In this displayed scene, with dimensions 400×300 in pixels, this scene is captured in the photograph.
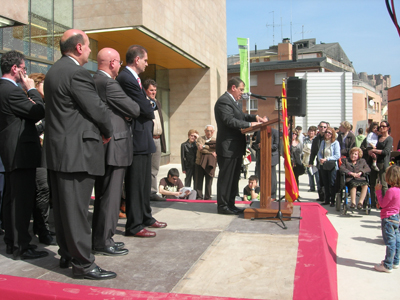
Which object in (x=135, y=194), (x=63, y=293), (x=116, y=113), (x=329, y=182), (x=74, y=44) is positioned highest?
(x=74, y=44)

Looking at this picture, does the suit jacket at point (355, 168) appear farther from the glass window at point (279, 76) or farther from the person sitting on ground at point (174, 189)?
the glass window at point (279, 76)

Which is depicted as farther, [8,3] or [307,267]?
[8,3]

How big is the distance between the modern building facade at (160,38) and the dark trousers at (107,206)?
196 inches

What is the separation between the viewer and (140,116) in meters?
4.11

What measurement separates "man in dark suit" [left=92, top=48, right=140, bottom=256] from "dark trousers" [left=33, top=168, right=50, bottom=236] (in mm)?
785

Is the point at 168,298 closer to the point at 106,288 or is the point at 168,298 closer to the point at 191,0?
the point at 106,288

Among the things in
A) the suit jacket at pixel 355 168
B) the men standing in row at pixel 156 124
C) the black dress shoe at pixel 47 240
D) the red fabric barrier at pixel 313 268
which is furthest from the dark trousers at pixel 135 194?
the suit jacket at pixel 355 168

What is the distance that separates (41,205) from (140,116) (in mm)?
1471

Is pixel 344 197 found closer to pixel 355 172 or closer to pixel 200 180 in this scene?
pixel 355 172

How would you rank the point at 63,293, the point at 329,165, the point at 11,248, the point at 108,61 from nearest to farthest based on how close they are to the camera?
1. the point at 63,293
2. the point at 11,248
3. the point at 108,61
4. the point at 329,165

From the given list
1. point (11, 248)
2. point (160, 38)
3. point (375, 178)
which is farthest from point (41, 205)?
point (160, 38)

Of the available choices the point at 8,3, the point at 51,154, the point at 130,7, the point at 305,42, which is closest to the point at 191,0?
the point at 130,7

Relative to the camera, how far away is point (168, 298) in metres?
2.60

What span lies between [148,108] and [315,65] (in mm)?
38782
